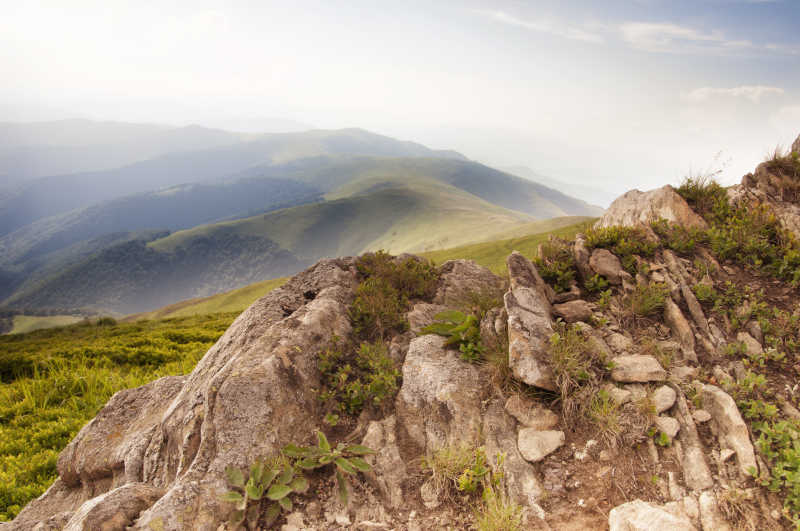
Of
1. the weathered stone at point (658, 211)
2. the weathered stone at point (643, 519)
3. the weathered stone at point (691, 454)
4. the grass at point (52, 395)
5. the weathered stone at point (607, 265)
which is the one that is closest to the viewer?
the weathered stone at point (643, 519)

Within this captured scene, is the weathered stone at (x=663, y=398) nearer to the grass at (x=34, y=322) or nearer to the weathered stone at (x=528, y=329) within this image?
the weathered stone at (x=528, y=329)

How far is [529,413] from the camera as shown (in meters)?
5.32

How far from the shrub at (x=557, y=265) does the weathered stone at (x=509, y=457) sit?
3249mm

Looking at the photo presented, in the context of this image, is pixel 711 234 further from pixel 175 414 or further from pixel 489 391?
pixel 175 414

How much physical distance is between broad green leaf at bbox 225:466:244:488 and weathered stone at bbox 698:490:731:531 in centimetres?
535

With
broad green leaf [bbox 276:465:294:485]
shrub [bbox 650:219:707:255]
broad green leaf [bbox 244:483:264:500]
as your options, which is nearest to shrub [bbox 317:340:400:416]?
broad green leaf [bbox 276:465:294:485]

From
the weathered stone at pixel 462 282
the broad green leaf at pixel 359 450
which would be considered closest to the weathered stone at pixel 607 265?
the weathered stone at pixel 462 282

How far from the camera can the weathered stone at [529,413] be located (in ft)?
17.0

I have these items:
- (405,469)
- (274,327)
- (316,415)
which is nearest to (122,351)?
(274,327)

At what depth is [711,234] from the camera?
7574 millimetres

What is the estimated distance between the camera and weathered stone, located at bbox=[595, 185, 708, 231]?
340 inches

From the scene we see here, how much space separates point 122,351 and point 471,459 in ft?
50.7

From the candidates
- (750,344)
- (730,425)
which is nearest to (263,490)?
(730,425)

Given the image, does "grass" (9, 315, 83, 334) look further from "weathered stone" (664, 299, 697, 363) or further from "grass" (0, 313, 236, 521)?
"weathered stone" (664, 299, 697, 363)
